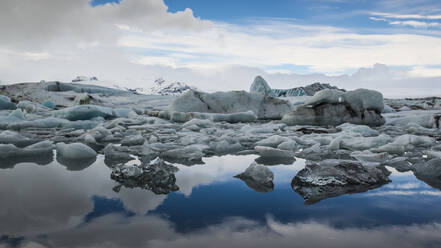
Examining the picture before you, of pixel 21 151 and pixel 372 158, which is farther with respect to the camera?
pixel 21 151

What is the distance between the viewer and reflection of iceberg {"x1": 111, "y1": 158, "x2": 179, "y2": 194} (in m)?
1.70

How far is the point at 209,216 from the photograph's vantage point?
1.33 m

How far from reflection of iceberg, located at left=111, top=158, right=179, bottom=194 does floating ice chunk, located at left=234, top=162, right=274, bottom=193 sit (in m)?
0.44

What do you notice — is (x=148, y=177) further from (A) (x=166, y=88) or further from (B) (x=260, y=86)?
Answer: (A) (x=166, y=88)

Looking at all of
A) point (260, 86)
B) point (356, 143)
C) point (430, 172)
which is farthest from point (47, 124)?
point (260, 86)

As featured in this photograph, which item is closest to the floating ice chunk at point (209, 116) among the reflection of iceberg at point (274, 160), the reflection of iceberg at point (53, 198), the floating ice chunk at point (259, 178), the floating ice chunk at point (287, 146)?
the floating ice chunk at point (287, 146)

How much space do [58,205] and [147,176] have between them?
49cm

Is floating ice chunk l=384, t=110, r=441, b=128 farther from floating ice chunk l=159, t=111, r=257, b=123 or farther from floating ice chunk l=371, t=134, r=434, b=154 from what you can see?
floating ice chunk l=159, t=111, r=257, b=123

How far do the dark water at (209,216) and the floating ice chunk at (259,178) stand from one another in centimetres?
6

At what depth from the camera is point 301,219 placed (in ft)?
4.25

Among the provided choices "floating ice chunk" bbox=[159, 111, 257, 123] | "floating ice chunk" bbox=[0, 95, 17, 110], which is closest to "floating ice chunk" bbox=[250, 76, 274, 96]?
"floating ice chunk" bbox=[159, 111, 257, 123]

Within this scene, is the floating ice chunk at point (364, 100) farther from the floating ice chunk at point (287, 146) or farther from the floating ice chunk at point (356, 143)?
the floating ice chunk at point (287, 146)

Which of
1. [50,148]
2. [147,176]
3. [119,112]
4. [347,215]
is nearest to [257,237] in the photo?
[347,215]

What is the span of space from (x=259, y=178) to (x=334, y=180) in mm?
427
